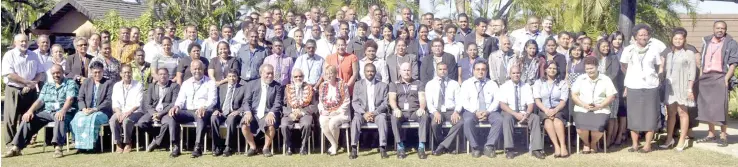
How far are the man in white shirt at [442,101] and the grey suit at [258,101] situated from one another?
1.77 m

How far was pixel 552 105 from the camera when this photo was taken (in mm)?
8242

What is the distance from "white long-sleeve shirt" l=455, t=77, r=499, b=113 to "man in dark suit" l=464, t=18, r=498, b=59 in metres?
1.06

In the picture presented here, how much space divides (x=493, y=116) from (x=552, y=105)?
72 centimetres

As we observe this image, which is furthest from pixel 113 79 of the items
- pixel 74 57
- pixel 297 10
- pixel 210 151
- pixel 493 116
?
pixel 297 10

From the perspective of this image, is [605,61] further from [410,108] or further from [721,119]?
[410,108]

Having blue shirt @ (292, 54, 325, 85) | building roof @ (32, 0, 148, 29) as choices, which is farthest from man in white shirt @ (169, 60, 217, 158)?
building roof @ (32, 0, 148, 29)

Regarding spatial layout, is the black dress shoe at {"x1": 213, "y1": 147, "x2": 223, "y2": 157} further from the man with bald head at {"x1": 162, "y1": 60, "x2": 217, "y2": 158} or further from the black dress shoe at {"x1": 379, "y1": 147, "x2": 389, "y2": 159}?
A: the black dress shoe at {"x1": 379, "y1": 147, "x2": 389, "y2": 159}

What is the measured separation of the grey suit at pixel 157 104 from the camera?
8406mm

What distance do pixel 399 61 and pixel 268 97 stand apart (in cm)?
171

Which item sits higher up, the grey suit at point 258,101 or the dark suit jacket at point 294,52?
the dark suit jacket at point 294,52

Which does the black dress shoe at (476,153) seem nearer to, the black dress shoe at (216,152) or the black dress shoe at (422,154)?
the black dress shoe at (422,154)

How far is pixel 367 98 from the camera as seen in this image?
27.5 ft

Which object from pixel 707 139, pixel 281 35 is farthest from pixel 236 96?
pixel 707 139

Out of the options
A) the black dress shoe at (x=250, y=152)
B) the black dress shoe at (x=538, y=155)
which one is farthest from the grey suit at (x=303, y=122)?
the black dress shoe at (x=538, y=155)
